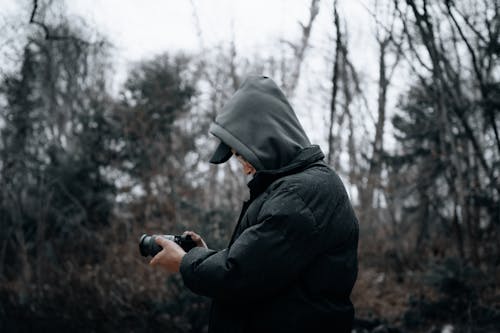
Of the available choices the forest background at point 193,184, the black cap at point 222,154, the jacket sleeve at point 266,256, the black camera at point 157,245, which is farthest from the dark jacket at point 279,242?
the forest background at point 193,184

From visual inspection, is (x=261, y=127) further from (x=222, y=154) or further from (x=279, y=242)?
(x=279, y=242)

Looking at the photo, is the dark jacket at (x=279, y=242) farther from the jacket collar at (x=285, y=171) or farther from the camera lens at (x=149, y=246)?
the camera lens at (x=149, y=246)

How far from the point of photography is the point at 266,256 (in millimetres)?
1827

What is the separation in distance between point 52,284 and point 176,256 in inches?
281

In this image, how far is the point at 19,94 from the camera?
9547 millimetres

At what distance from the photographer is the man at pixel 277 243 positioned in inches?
72.9

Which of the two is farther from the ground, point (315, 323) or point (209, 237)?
point (315, 323)

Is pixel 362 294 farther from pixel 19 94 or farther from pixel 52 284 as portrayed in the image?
pixel 19 94

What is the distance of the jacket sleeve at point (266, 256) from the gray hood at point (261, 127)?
244mm

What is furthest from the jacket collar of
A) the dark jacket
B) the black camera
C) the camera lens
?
the camera lens

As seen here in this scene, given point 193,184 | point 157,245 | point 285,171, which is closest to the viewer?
point 285,171

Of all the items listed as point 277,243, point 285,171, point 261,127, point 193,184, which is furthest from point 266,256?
point 193,184

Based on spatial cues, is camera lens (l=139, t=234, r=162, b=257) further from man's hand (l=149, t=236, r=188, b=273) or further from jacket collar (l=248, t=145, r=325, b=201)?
jacket collar (l=248, t=145, r=325, b=201)

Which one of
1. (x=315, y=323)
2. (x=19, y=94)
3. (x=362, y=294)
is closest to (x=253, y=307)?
(x=315, y=323)
